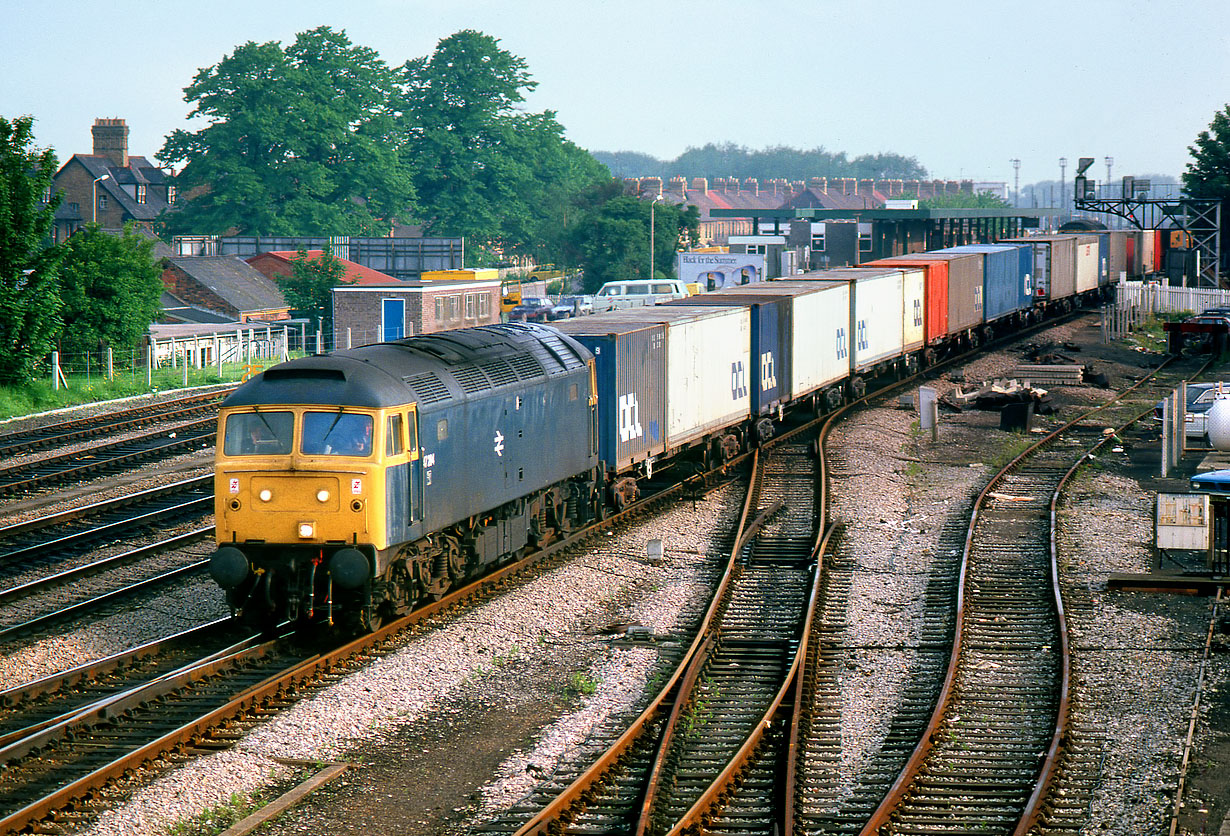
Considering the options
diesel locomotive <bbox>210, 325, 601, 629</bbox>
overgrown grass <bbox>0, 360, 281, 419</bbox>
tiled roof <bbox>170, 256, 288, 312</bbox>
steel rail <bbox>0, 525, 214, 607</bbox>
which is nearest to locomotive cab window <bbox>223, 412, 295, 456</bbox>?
diesel locomotive <bbox>210, 325, 601, 629</bbox>

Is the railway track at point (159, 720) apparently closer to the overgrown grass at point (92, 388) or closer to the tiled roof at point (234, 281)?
the overgrown grass at point (92, 388)

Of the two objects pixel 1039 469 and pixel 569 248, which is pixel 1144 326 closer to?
pixel 1039 469

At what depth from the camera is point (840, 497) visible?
25375 mm

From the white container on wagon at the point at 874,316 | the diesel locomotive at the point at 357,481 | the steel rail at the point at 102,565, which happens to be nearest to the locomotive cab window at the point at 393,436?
the diesel locomotive at the point at 357,481

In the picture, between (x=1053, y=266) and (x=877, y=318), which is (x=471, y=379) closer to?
(x=877, y=318)

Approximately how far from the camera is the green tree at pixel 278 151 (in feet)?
310

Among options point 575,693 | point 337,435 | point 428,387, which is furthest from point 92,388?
point 575,693

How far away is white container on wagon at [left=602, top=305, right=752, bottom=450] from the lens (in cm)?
2452

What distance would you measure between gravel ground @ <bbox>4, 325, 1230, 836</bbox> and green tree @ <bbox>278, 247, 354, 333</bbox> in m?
46.2

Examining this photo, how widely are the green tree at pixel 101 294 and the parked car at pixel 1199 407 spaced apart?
1355 inches

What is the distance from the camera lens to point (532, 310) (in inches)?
2901

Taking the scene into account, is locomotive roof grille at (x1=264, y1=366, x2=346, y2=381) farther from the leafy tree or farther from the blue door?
the leafy tree

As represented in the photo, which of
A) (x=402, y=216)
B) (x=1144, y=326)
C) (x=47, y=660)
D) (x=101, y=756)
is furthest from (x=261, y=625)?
(x=402, y=216)

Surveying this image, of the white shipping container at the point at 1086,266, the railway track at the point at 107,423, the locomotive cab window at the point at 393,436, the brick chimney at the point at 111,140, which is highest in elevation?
the brick chimney at the point at 111,140
